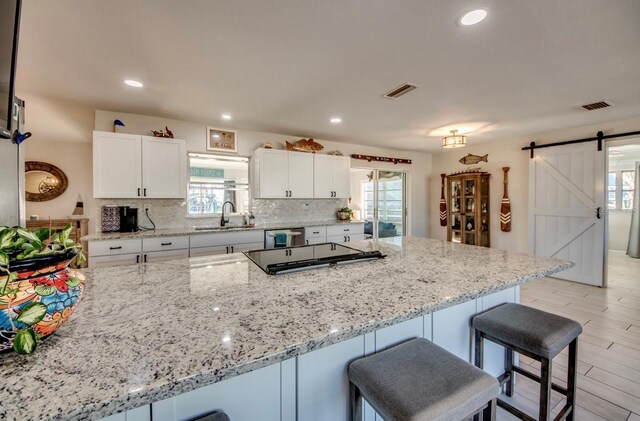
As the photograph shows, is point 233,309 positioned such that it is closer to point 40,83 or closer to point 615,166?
point 40,83

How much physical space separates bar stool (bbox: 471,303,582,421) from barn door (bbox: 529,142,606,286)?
3536 mm

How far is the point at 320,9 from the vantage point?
158 cm

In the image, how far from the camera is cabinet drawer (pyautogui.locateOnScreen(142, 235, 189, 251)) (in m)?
3.04

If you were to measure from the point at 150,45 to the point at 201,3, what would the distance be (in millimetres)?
668

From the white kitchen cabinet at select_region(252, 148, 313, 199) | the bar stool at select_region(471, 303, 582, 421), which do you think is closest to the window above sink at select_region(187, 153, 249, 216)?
the white kitchen cabinet at select_region(252, 148, 313, 199)

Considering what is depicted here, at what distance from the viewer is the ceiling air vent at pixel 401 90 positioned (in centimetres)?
258

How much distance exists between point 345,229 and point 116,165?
128 inches

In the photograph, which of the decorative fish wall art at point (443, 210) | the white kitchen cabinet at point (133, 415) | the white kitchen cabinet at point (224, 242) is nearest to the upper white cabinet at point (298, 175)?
the white kitchen cabinet at point (224, 242)

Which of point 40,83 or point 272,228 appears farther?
point 272,228

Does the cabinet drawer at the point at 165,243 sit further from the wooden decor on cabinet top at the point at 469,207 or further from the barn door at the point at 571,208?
the barn door at the point at 571,208

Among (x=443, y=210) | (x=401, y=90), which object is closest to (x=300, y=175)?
(x=401, y=90)

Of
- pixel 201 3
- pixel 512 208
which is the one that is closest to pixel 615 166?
pixel 512 208

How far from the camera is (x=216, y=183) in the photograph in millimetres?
4145

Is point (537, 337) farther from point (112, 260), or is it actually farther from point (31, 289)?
point (112, 260)
